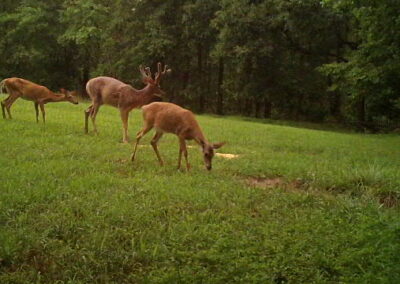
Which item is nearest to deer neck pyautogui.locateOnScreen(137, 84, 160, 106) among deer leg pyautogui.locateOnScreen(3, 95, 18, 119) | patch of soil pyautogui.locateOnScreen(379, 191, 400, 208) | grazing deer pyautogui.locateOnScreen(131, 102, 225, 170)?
grazing deer pyautogui.locateOnScreen(131, 102, 225, 170)

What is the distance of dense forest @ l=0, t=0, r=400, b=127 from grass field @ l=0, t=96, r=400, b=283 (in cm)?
1536

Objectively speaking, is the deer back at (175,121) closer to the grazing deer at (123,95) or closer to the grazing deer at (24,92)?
the grazing deer at (123,95)

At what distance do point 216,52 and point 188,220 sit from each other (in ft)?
86.0

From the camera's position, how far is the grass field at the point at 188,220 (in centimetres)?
492

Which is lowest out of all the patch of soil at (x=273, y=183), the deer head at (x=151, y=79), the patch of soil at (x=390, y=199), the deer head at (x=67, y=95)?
the patch of soil at (x=390, y=199)

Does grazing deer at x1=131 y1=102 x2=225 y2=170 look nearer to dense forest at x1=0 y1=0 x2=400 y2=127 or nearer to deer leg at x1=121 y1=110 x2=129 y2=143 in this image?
deer leg at x1=121 y1=110 x2=129 y2=143

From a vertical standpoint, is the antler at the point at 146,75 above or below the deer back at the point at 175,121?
above

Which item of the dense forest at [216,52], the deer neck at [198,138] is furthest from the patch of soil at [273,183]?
the dense forest at [216,52]

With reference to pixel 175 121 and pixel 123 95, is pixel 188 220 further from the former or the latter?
pixel 123 95

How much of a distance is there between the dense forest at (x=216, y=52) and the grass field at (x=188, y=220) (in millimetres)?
15359

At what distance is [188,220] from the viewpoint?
6.09 m

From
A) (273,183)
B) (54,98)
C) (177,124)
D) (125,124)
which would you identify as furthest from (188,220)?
(54,98)

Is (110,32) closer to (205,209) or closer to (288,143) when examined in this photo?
(288,143)

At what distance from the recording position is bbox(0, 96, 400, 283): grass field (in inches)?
194
